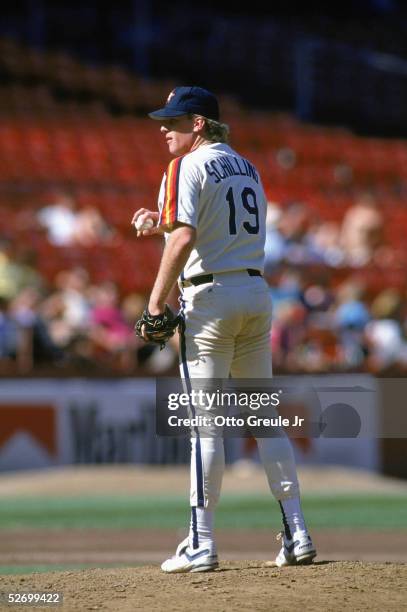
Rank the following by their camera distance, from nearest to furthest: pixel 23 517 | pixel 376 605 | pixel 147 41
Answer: pixel 376 605 < pixel 23 517 < pixel 147 41

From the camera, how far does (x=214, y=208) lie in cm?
590

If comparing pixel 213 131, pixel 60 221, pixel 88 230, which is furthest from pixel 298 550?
pixel 60 221

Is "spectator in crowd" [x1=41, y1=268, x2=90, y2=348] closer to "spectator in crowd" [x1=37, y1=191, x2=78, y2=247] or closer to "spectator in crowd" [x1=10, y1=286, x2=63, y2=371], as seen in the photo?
"spectator in crowd" [x1=10, y1=286, x2=63, y2=371]

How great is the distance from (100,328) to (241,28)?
1188cm

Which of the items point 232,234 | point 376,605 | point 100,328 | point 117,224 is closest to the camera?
point 376,605

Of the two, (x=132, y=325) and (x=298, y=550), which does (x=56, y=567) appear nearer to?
(x=298, y=550)

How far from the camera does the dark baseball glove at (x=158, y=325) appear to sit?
19.0 feet

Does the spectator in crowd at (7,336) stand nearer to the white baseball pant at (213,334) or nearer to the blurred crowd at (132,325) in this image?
the blurred crowd at (132,325)

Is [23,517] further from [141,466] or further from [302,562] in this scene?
[302,562]

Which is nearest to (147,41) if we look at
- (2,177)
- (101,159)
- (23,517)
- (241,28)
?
(241,28)

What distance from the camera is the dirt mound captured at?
5191 millimetres

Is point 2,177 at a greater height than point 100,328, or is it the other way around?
point 2,177

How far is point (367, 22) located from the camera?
26750mm

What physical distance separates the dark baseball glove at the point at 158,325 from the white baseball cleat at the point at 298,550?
110 centimetres
